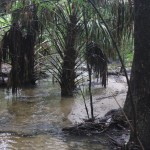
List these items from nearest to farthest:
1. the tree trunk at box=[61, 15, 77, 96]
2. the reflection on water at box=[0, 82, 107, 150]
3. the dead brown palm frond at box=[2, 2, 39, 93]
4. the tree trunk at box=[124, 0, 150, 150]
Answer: the tree trunk at box=[124, 0, 150, 150] < the reflection on water at box=[0, 82, 107, 150] < the dead brown palm frond at box=[2, 2, 39, 93] < the tree trunk at box=[61, 15, 77, 96]

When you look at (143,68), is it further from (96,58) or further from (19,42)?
(19,42)

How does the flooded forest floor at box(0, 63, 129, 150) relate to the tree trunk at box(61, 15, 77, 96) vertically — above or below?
below

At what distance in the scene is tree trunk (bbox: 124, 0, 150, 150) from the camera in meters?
5.51

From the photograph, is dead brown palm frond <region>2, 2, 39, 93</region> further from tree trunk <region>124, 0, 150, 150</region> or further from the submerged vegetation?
tree trunk <region>124, 0, 150, 150</region>

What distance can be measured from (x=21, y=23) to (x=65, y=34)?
1269 millimetres

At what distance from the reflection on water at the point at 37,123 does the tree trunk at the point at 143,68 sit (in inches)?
31.3

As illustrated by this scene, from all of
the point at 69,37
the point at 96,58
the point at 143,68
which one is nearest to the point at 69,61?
the point at 69,37

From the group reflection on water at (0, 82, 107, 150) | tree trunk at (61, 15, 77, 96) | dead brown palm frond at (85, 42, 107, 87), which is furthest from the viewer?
tree trunk at (61, 15, 77, 96)

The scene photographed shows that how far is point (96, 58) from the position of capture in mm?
8180

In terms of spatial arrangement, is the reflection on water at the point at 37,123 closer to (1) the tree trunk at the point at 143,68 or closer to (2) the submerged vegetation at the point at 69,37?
(2) the submerged vegetation at the point at 69,37

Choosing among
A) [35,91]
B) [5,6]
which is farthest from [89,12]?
[35,91]

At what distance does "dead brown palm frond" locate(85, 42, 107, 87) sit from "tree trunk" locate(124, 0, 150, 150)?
240 centimetres

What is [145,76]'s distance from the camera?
5.56m

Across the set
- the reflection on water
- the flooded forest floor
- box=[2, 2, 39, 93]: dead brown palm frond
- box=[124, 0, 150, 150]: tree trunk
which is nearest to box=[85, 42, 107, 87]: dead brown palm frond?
the flooded forest floor
